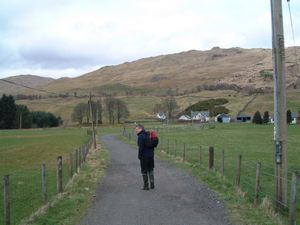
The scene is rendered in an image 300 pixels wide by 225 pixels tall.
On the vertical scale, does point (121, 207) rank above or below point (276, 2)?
below

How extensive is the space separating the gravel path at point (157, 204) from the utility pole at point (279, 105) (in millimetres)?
1712

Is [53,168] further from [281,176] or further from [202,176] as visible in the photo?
[281,176]

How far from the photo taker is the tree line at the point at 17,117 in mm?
124875

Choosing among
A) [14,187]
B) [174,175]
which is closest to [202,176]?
[174,175]

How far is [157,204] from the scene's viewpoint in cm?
1359

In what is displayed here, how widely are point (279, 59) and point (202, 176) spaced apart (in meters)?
7.69

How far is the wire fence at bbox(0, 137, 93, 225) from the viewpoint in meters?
13.3

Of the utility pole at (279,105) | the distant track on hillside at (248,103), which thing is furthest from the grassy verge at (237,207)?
the distant track on hillside at (248,103)

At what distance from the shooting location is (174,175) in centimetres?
2069

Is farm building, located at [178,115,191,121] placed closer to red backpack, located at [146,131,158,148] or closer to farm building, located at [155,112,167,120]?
A: farm building, located at [155,112,167,120]

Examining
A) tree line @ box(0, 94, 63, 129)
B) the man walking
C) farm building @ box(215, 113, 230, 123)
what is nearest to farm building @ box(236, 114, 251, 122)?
farm building @ box(215, 113, 230, 123)

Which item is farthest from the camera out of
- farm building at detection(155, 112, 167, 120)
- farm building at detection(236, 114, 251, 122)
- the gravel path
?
farm building at detection(155, 112, 167, 120)

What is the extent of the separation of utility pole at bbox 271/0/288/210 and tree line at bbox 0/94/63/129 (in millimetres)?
115693

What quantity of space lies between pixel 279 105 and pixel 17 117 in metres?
123
